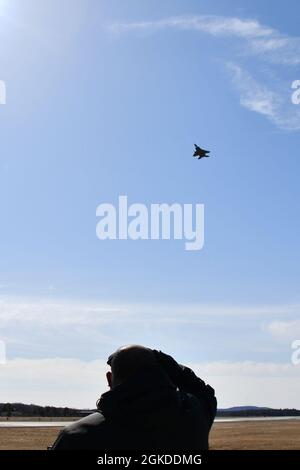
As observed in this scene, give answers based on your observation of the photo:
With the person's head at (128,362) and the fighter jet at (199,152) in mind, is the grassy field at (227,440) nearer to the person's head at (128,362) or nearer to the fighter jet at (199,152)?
the fighter jet at (199,152)

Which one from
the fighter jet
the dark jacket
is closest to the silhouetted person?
the dark jacket

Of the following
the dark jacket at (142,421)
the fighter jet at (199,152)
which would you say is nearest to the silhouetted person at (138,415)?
the dark jacket at (142,421)

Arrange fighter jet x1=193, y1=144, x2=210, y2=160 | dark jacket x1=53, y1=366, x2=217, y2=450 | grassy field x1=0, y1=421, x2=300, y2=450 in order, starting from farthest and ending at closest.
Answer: grassy field x1=0, y1=421, x2=300, y2=450 < fighter jet x1=193, y1=144, x2=210, y2=160 < dark jacket x1=53, y1=366, x2=217, y2=450

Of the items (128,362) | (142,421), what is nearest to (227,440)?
(142,421)

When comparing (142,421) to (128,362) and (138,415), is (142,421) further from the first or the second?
(128,362)

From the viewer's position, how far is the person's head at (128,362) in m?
3.56

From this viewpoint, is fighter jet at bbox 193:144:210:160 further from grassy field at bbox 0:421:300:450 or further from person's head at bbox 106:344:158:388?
person's head at bbox 106:344:158:388

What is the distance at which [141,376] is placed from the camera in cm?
353

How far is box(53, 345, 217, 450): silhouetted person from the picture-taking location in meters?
3.51

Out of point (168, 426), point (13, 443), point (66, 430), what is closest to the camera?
point (66, 430)

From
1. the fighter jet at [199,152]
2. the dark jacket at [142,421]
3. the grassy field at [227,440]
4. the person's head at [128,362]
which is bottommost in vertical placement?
the grassy field at [227,440]

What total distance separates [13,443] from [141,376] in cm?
3914
